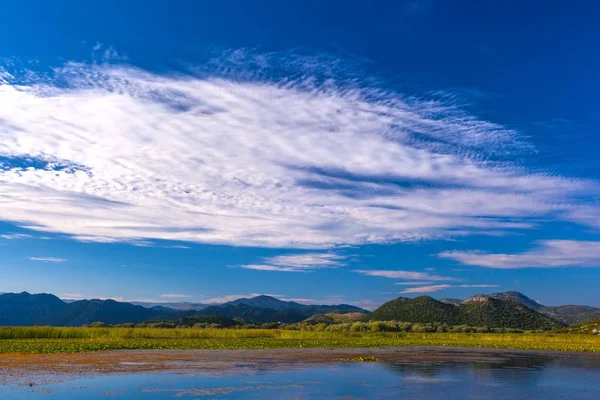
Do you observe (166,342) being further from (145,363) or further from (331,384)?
(331,384)

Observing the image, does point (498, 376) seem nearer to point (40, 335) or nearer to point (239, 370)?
point (239, 370)

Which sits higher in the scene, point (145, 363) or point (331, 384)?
point (145, 363)

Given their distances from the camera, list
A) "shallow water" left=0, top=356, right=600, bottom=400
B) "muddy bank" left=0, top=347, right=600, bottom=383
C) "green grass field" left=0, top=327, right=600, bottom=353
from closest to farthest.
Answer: "shallow water" left=0, top=356, right=600, bottom=400
"muddy bank" left=0, top=347, right=600, bottom=383
"green grass field" left=0, top=327, right=600, bottom=353

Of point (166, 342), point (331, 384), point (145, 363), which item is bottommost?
point (331, 384)

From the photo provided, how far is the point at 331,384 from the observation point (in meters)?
29.2

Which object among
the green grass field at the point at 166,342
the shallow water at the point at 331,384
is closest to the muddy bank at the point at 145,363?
the shallow water at the point at 331,384

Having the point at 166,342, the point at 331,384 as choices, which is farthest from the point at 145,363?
Answer: the point at 166,342

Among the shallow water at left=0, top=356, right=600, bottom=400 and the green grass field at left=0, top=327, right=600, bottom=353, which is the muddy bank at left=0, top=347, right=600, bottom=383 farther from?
the green grass field at left=0, top=327, right=600, bottom=353

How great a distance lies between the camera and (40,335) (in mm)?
71250

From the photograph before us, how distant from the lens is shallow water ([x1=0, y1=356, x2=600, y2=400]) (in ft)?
82.8

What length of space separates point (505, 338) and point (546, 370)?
182ft

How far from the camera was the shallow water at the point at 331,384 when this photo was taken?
993 inches

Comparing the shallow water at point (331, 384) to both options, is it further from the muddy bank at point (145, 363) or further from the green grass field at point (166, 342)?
the green grass field at point (166, 342)

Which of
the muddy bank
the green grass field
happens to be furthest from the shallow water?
the green grass field
